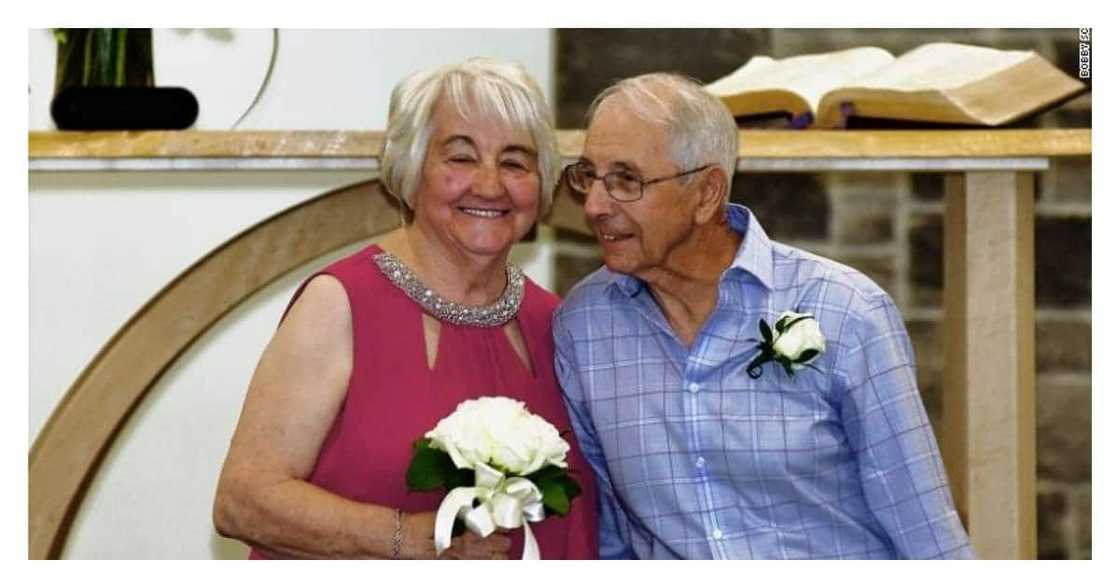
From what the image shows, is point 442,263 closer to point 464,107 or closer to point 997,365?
point 464,107

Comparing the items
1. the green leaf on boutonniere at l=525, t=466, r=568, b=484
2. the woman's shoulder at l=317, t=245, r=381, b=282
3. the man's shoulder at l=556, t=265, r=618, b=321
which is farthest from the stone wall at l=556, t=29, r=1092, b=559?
the green leaf on boutonniere at l=525, t=466, r=568, b=484

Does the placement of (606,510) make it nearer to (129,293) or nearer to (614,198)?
(614,198)

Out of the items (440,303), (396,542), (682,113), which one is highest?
(682,113)

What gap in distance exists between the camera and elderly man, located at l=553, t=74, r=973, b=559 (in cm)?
252

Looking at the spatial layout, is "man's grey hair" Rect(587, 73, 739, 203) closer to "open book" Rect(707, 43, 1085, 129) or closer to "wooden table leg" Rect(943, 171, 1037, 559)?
"open book" Rect(707, 43, 1085, 129)

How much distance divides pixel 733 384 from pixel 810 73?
79 centimetres

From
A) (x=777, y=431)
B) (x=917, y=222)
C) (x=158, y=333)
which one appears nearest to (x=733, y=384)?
(x=777, y=431)

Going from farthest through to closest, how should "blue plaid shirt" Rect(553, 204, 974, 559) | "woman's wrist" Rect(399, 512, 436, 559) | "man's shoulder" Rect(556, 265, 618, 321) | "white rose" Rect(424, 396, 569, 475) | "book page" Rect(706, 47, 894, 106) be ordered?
1. "book page" Rect(706, 47, 894, 106)
2. "man's shoulder" Rect(556, 265, 618, 321)
3. "blue plaid shirt" Rect(553, 204, 974, 559)
4. "woman's wrist" Rect(399, 512, 436, 559)
5. "white rose" Rect(424, 396, 569, 475)

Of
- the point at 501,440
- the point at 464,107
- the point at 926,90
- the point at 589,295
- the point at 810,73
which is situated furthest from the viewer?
the point at 810,73

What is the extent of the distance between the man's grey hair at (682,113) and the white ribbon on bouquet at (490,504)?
0.56 metres

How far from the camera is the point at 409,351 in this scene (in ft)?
8.32

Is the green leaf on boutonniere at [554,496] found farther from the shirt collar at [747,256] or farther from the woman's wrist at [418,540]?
the shirt collar at [747,256]

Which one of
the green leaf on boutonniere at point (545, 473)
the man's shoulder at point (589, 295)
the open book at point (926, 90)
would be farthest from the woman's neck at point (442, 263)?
the open book at point (926, 90)
